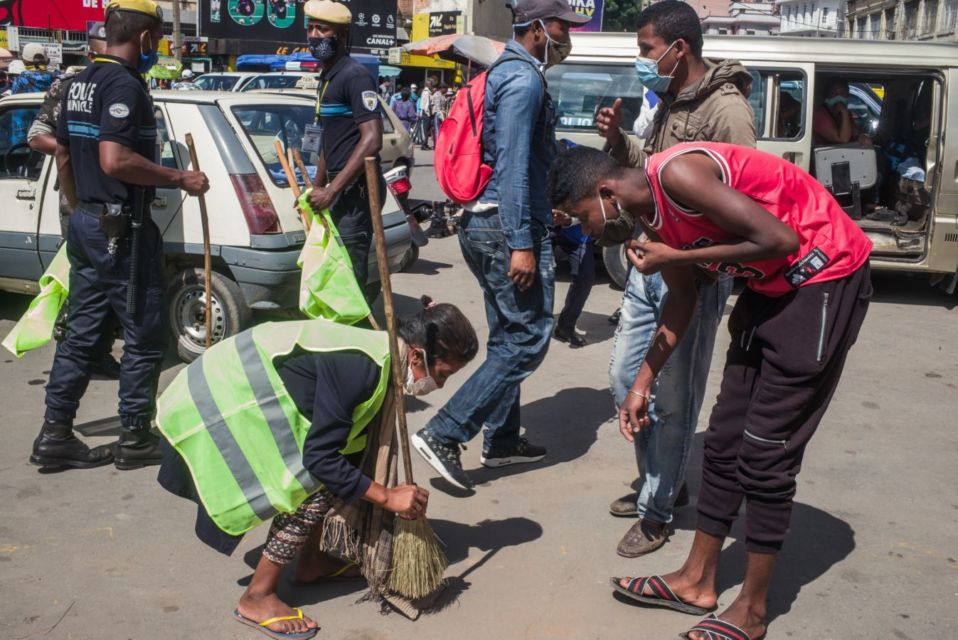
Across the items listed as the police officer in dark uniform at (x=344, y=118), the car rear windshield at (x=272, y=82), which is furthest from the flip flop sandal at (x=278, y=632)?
the car rear windshield at (x=272, y=82)

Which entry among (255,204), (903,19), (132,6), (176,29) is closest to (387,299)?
(132,6)

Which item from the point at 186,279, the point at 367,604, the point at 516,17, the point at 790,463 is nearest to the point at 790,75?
the point at 516,17

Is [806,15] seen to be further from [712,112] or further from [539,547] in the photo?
[539,547]

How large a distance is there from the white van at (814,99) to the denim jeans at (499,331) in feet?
12.5

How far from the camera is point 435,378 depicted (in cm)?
325

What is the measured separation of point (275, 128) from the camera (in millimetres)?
6246

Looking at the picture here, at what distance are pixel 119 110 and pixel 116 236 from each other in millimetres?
541

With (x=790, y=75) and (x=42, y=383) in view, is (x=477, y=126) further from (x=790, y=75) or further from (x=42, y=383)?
(x=790, y=75)

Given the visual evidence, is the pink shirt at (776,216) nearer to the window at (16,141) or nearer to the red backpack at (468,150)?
the red backpack at (468,150)

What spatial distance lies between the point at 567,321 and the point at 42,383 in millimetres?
3274

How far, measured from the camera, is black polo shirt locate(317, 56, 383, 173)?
4.86 meters

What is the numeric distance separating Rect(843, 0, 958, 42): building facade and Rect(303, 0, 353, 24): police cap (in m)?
36.1

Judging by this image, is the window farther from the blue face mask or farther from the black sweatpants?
the black sweatpants

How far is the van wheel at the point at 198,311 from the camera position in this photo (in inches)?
223
